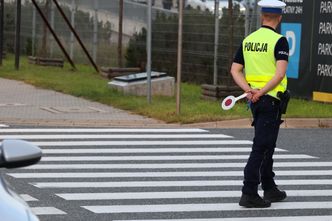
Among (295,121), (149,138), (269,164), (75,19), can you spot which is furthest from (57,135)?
(75,19)

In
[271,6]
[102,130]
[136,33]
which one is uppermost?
[271,6]

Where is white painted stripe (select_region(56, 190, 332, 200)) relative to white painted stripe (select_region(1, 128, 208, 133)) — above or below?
above

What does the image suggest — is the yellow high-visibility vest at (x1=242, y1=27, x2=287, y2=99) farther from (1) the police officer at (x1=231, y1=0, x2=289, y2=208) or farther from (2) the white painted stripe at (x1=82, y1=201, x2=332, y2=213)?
(2) the white painted stripe at (x1=82, y1=201, x2=332, y2=213)

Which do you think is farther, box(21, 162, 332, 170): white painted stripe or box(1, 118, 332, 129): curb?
box(1, 118, 332, 129): curb

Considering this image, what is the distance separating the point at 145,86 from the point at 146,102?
166 cm

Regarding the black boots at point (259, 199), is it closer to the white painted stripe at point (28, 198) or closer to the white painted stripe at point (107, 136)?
the white painted stripe at point (28, 198)

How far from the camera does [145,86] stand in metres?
19.1

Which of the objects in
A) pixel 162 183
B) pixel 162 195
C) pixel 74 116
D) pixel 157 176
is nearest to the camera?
pixel 162 195

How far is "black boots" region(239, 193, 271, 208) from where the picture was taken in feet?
28.1

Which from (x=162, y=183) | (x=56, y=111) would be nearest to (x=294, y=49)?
(x=56, y=111)

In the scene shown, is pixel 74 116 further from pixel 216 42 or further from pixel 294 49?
pixel 216 42

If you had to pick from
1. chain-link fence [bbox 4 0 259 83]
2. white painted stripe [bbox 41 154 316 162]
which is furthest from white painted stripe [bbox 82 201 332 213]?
chain-link fence [bbox 4 0 259 83]

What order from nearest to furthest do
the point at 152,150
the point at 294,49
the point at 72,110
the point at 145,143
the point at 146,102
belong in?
the point at 152,150, the point at 145,143, the point at 72,110, the point at 146,102, the point at 294,49

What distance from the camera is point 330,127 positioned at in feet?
51.9
